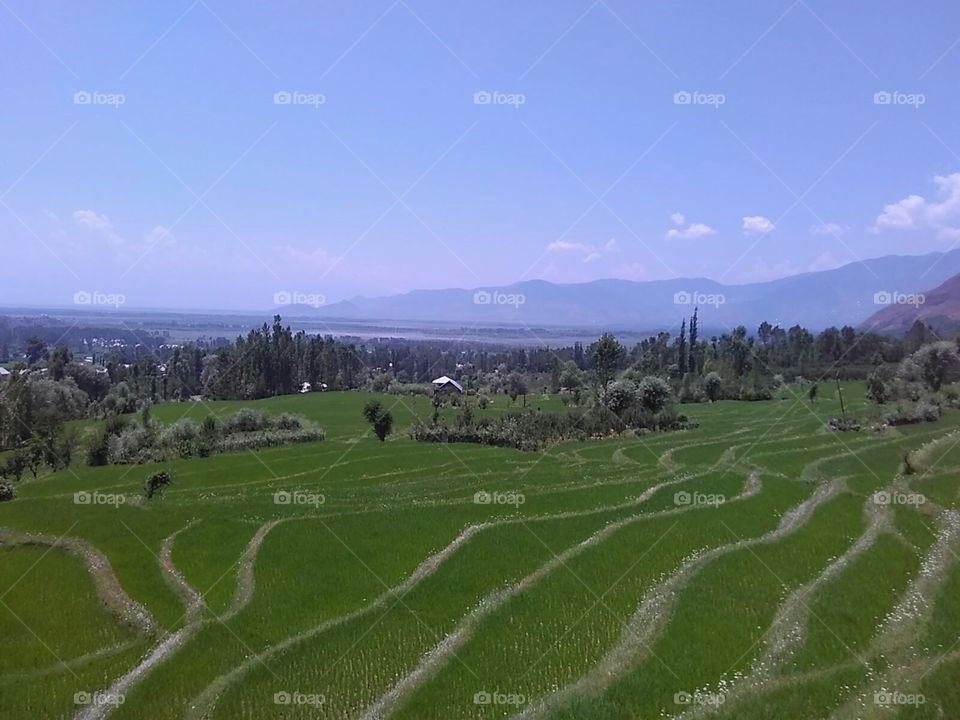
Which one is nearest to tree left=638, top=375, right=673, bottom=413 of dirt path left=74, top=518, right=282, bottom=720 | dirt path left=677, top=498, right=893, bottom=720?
dirt path left=677, top=498, right=893, bottom=720

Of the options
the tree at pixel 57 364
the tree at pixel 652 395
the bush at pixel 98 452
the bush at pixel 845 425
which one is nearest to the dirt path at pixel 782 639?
the bush at pixel 845 425

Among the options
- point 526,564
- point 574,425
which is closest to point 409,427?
point 574,425

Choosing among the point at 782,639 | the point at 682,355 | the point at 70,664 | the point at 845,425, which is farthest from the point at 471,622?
the point at 682,355

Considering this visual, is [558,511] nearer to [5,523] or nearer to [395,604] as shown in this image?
[395,604]

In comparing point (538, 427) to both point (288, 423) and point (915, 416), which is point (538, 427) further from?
point (915, 416)

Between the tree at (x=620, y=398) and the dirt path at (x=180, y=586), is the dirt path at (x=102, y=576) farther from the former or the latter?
the tree at (x=620, y=398)

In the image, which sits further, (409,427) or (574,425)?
(409,427)
